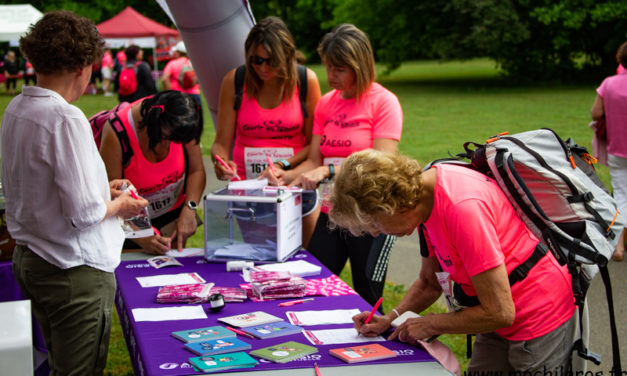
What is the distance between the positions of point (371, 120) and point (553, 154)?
4.93 feet

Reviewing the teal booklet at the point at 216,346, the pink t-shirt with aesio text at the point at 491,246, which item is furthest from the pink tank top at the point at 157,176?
the pink t-shirt with aesio text at the point at 491,246

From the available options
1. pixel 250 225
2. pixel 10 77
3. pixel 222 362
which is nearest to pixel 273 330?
pixel 222 362

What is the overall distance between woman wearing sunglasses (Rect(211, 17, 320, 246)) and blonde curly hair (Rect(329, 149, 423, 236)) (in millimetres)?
1679

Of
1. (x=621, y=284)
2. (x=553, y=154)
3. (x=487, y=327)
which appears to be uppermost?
(x=553, y=154)

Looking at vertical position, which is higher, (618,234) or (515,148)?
(515,148)

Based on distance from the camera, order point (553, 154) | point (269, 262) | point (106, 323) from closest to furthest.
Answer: point (553, 154) → point (106, 323) → point (269, 262)

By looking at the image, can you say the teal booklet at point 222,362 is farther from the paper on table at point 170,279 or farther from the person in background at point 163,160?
the person in background at point 163,160

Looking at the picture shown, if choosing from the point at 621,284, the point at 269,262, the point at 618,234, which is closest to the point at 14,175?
the point at 269,262

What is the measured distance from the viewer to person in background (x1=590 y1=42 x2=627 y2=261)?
5242 millimetres

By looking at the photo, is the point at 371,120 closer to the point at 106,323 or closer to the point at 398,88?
the point at 106,323

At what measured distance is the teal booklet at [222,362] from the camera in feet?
6.53

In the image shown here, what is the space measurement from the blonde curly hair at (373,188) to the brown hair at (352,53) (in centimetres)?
154

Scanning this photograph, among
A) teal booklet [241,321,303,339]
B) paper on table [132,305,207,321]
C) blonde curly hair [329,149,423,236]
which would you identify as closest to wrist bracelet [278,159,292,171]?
paper on table [132,305,207,321]

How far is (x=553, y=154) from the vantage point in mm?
2090
